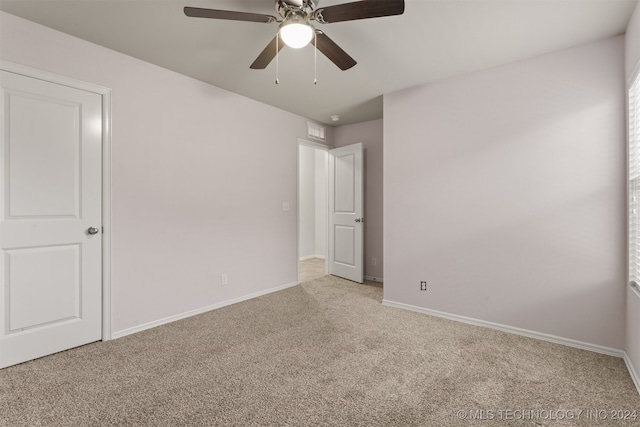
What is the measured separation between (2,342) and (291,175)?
333 centimetres

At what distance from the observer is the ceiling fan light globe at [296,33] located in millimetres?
1831

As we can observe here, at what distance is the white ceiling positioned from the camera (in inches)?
83.1

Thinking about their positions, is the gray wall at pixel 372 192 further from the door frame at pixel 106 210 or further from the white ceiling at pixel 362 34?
the door frame at pixel 106 210

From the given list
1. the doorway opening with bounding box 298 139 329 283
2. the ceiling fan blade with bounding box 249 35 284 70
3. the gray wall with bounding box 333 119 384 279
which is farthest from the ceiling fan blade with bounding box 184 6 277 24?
the doorway opening with bounding box 298 139 329 283

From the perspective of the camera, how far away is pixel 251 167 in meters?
3.98

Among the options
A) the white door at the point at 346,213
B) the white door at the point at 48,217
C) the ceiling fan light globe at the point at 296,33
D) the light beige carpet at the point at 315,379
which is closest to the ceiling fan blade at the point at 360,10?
the ceiling fan light globe at the point at 296,33

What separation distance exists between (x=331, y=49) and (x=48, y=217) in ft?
8.28

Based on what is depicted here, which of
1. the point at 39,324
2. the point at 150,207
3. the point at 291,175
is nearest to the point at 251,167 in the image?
the point at 291,175

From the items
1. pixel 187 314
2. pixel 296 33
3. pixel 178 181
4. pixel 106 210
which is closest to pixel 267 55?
pixel 296 33

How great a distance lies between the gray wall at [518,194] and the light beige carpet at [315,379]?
411 millimetres

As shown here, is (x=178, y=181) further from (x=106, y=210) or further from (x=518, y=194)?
(x=518, y=194)

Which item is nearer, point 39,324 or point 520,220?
point 39,324

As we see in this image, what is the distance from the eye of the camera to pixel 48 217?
2426mm

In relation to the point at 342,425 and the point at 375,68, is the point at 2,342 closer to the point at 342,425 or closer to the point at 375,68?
the point at 342,425
